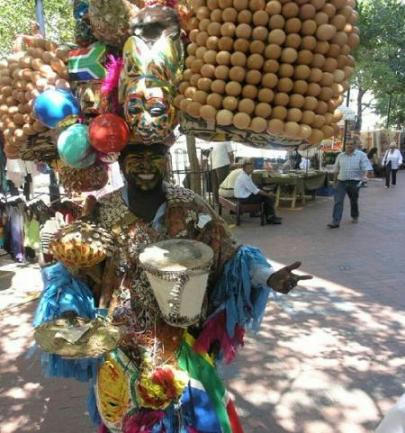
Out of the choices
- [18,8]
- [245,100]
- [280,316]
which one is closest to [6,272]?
[280,316]

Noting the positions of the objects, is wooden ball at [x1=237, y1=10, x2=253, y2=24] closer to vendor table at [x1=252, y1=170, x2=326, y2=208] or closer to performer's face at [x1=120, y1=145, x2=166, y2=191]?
performer's face at [x1=120, y1=145, x2=166, y2=191]

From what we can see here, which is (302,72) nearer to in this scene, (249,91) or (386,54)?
(249,91)

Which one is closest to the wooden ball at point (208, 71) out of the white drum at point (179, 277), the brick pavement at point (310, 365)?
the white drum at point (179, 277)

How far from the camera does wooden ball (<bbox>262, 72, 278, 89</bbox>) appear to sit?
4.70 feet

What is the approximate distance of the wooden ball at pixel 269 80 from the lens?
1.43 meters

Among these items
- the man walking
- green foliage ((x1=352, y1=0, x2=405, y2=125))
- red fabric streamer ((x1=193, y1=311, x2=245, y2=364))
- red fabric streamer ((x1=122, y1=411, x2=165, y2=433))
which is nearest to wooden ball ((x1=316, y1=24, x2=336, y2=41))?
red fabric streamer ((x1=193, y1=311, x2=245, y2=364))

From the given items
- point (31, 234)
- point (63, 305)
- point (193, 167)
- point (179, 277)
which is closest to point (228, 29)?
point (179, 277)

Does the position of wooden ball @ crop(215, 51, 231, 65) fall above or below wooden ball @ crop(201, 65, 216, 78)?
above

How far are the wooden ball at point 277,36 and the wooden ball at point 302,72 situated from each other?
9cm

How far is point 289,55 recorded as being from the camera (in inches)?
56.1

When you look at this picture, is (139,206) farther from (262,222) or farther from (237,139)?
(262,222)

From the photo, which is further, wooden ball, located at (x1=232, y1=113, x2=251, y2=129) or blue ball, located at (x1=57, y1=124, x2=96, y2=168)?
blue ball, located at (x1=57, y1=124, x2=96, y2=168)

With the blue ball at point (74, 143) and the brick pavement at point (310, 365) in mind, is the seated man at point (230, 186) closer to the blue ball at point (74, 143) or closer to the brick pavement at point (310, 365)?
the brick pavement at point (310, 365)

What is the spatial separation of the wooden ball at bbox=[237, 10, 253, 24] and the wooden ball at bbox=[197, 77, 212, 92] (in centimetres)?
20
